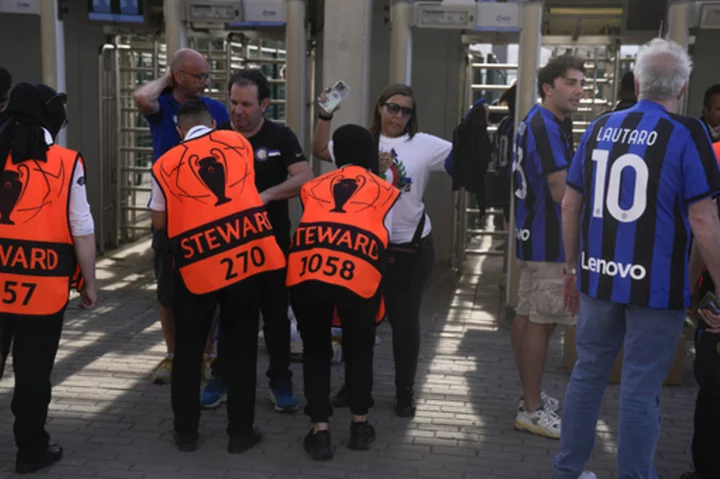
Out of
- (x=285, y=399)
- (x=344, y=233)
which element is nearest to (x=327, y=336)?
(x=344, y=233)

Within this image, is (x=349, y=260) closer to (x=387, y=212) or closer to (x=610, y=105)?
(x=387, y=212)

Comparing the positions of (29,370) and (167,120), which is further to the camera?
(167,120)

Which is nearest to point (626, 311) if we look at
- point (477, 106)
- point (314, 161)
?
point (477, 106)

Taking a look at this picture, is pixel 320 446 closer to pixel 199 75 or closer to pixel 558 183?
pixel 558 183

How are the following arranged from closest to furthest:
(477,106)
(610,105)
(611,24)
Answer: (477,106), (611,24), (610,105)

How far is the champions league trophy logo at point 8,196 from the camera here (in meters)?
4.07

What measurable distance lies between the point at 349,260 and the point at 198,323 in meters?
0.79

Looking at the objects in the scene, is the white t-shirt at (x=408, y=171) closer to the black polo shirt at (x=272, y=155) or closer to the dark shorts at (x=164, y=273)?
the black polo shirt at (x=272, y=155)

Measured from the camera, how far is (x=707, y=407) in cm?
411

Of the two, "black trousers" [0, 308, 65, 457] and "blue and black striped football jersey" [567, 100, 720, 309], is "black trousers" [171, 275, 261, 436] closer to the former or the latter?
"black trousers" [0, 308, 65, 457]

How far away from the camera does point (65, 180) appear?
13.6ft

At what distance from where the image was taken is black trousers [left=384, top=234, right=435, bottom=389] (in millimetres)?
4996

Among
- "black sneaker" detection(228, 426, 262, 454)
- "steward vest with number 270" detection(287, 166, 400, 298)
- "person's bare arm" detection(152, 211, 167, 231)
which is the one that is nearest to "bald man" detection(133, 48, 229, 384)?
"person's bare arm" detection(152, 211, 167, 231)

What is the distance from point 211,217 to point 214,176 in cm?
19
